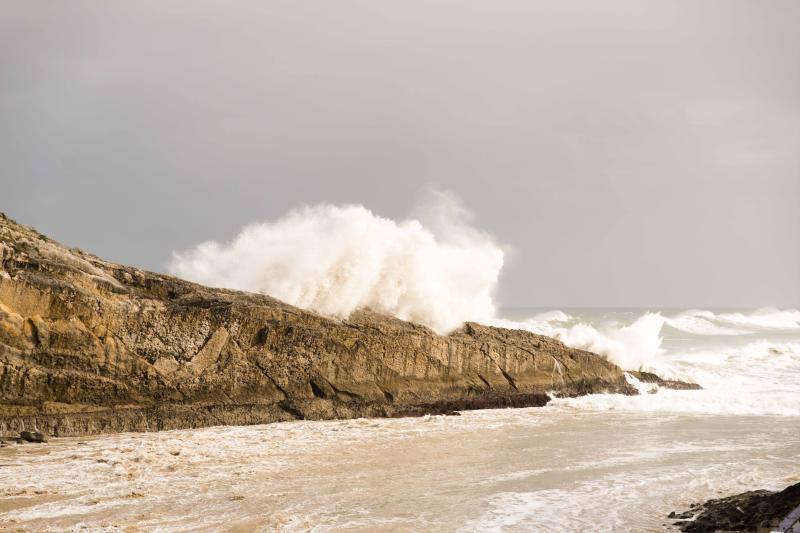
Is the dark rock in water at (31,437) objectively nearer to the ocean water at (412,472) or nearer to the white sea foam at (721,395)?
the ocean water at (412,472)

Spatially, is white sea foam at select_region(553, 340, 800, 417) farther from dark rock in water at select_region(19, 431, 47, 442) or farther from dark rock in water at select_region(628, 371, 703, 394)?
dark rock in water at select_region(19, 431, 47, 442)

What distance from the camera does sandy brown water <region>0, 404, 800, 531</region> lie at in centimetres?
690

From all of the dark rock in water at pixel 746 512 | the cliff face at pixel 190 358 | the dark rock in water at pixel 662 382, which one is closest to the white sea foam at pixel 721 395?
the dark rock in water at pixel 662 382

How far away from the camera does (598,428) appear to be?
1273 centimetres

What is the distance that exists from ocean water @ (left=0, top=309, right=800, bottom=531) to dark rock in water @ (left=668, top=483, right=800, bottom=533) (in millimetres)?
416

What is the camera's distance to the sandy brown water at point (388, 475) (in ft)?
22.6

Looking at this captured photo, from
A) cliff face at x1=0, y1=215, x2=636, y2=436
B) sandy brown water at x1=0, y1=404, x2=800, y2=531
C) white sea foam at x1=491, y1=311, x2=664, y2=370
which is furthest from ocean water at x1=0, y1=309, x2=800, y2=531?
white sea foam at x1=491, y1=311, x2=664, y2=370

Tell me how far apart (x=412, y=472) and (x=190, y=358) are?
545cm

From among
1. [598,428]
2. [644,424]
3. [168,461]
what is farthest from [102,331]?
[644,424]

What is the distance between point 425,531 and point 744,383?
17.6 meters

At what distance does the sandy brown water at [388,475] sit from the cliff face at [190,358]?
72 cm

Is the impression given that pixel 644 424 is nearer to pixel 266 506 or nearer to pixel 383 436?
pixel 383 436

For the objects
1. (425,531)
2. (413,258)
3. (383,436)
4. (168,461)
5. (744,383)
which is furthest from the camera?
(744,383)

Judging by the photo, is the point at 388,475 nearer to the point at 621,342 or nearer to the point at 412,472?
the point at 412,472
